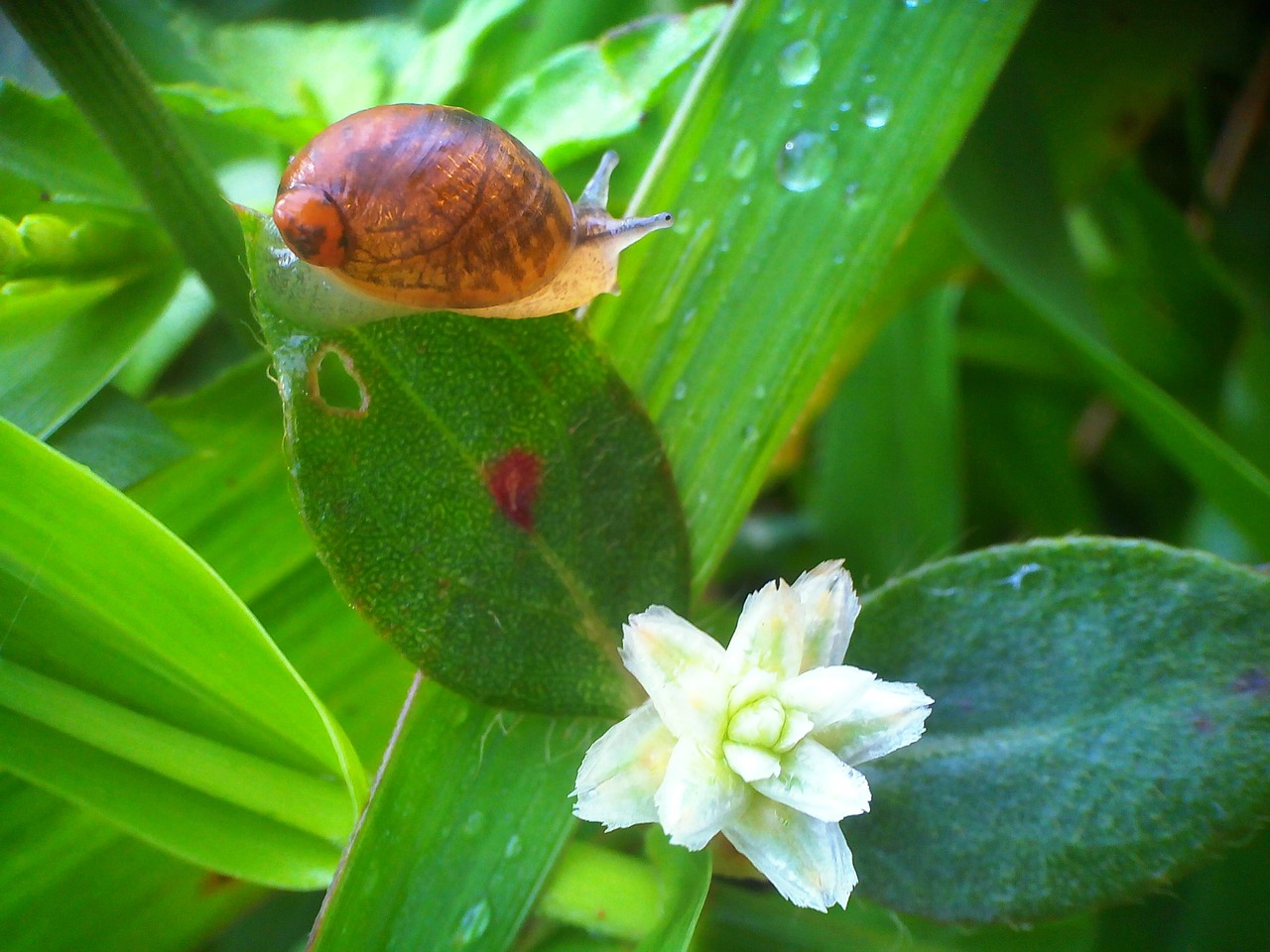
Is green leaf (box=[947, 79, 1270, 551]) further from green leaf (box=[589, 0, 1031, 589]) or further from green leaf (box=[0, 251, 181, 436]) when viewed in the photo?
green leaf (box=[0, 251, 181, 436])

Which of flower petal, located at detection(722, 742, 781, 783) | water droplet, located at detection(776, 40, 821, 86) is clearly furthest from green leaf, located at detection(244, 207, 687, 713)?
water droplet, located at detection(776, 40, 821, 86)

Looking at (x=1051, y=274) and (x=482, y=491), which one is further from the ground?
(x=482, y=491)

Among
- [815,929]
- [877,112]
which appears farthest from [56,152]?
[815,929]

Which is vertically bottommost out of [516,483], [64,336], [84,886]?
[84,886]

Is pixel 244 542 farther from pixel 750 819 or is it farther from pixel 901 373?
pixel 901 373

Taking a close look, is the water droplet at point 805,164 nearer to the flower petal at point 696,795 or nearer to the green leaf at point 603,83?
the green leaf at point 603,83

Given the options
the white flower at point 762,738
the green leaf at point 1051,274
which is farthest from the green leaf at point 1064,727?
the green leaf at point 1051,274

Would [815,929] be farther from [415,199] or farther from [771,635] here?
[415,199]
